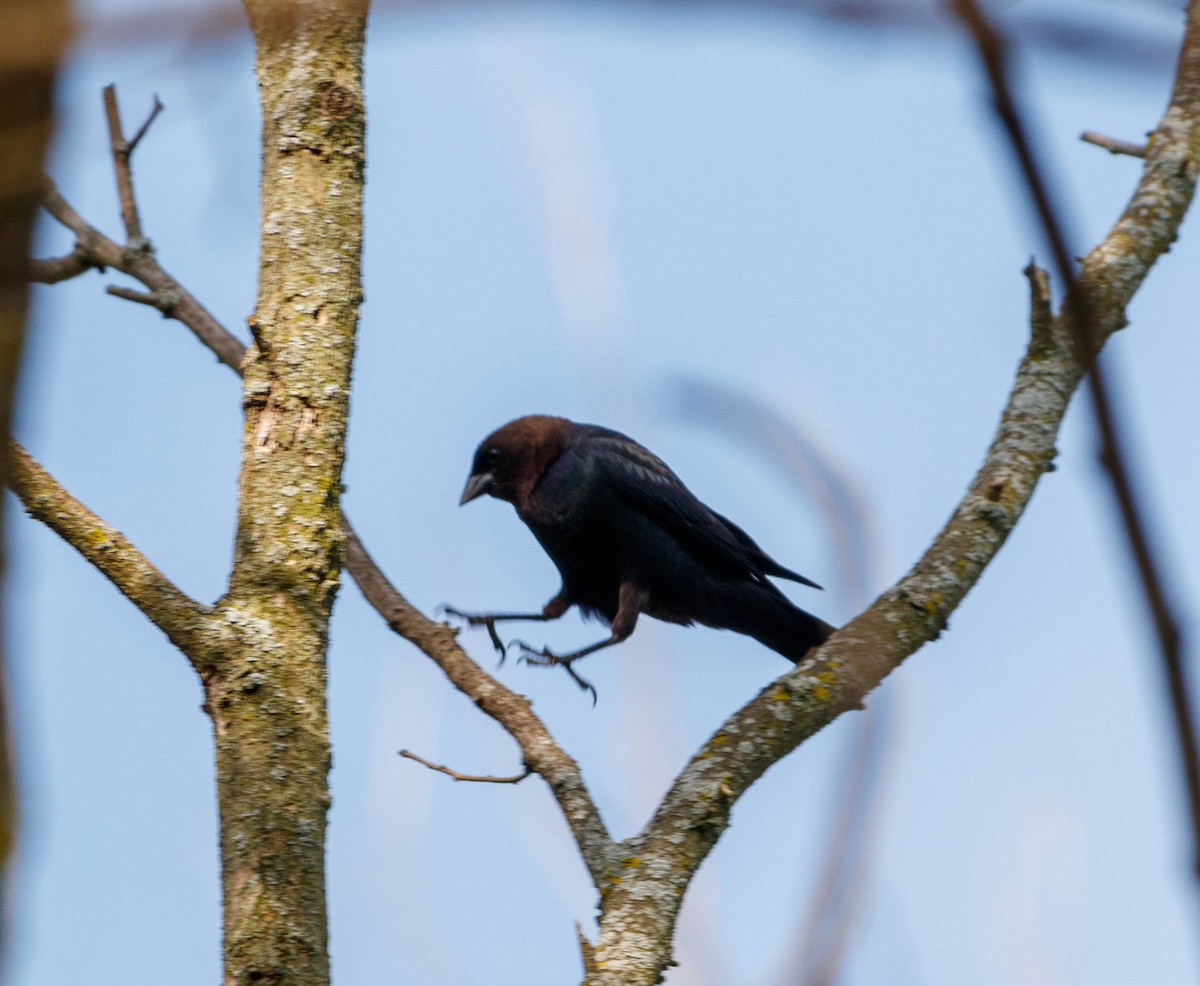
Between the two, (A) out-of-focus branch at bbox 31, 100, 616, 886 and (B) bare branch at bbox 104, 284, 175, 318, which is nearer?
(A) out-of-focus branch at bbox 31, 100, 616, 886

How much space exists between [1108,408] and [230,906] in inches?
91.2

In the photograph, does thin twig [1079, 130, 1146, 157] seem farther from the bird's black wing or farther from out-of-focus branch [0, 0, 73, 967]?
out-of-focus branch [0, 0, 73, 967]

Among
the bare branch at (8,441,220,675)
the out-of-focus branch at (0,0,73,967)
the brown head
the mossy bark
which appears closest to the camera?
the out-of-focus branch at (0,0,73,967)

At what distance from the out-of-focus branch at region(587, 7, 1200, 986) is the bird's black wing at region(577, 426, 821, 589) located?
72.4 inches

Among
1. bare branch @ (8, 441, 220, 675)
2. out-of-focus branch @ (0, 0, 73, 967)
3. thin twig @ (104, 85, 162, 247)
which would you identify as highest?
thin twig @ (104, 85, 162, 247)

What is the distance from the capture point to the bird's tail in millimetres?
5426

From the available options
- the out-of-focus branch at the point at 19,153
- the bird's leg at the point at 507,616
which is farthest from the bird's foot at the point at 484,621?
the out-of-focus branch at the point at 19,153

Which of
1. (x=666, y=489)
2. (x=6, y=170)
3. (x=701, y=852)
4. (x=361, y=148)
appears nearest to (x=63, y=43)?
(x=6, y=170)

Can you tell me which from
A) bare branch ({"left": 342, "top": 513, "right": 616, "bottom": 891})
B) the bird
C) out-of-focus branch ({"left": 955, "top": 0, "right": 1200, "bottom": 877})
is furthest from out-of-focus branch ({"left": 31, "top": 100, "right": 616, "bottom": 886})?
out-of-focus branch ({"left": 955, "top": 0, "right": 1200, "bottom": 877})

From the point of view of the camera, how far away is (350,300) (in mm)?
3389

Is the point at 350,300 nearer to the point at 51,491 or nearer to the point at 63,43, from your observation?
the point at 51,491

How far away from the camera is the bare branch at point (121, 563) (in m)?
2.90

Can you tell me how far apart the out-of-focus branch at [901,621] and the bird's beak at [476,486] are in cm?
279

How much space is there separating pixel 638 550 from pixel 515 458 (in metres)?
0.77
